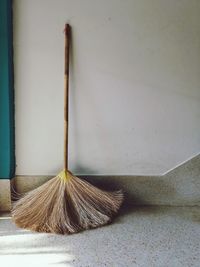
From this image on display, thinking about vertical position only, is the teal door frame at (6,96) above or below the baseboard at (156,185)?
above

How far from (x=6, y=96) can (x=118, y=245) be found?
1060 millimetres

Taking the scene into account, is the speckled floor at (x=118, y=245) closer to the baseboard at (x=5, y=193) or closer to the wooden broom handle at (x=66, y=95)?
the baseboard at (x=5, y=193)

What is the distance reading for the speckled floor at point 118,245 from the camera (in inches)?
59.4

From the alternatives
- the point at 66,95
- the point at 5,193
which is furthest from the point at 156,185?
the point at 5,193

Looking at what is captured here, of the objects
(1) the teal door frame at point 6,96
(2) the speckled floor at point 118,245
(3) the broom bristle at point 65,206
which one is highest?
(1) the teal door frame at point 6,96

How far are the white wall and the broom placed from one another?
0.34 feet

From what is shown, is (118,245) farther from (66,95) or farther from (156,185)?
(66,95)

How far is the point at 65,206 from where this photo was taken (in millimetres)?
1899

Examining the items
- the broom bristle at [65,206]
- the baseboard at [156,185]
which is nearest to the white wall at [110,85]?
the baseboard at [156,185]

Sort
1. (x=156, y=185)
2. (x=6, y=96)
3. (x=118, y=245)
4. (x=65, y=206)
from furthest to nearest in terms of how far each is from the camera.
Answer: (x=156, y=185) < (x=6, y=96) < (x=65, y=206) < (x=118, y=245)

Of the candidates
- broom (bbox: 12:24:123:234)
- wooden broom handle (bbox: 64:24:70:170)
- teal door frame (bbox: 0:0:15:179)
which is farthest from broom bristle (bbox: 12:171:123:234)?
teal door frame (bbox: 0:0:15:179)

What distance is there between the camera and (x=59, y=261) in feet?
4.97

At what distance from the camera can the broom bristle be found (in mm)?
1839

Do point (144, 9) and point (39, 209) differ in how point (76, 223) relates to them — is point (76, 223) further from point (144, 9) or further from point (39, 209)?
point (144, 9)
